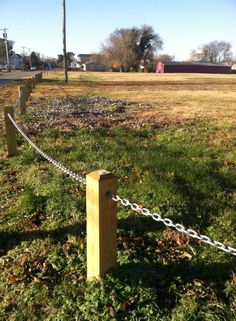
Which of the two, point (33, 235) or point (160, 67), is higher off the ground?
point (160, 67)

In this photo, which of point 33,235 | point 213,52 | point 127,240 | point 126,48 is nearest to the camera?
point 127,240

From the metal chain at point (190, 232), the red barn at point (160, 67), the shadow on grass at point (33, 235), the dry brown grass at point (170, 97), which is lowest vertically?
the shadow on grass at point (33, 235)

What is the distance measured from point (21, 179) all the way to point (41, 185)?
62cm

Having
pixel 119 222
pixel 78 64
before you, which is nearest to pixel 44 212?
pixel 119 222

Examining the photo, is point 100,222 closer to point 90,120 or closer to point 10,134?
point 10,134

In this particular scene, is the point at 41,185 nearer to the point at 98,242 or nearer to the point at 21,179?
the point at 21,179

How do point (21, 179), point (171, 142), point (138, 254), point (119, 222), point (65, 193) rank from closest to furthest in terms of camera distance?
1. point (138, 254)
2. point (119, 222)
3. point (65, 193)
4. point (21, 179)
5. point (171, 142)

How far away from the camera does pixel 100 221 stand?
2953 millimetres

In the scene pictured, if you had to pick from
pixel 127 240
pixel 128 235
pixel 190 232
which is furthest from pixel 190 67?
pixel 190 232

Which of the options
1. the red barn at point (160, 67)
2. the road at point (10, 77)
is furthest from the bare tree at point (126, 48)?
the road at point (10, 77)

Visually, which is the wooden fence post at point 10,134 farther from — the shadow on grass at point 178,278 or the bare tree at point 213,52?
the bare tree at point 213,52

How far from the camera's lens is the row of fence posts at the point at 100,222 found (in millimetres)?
2873

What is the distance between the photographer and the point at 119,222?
4.36m

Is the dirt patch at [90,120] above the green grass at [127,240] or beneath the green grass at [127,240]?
above
